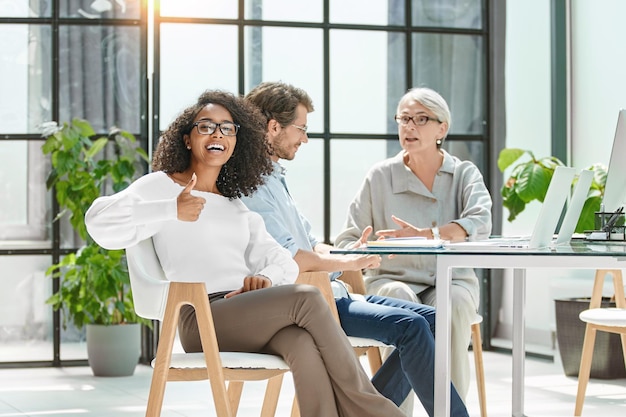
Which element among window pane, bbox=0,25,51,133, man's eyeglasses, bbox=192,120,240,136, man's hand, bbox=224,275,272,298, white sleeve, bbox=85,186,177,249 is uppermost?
window pane, bbox=0,25,51,133

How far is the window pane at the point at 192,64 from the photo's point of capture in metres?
5.78

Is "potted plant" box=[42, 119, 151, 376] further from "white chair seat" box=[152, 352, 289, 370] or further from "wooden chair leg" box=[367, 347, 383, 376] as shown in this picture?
"white chair seat" box=[152, 352, 289, 370]

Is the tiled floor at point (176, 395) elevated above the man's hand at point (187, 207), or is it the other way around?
the man's hand at point (187, 207)

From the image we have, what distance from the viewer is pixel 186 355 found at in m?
2.59

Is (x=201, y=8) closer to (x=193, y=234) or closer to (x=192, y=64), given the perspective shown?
(x=192, y=64)

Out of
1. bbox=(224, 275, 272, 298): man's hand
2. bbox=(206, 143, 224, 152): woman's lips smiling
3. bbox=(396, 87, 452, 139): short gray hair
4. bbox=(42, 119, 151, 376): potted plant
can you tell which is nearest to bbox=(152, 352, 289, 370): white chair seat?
bbox=(224, 275, 272, 298): man's hand

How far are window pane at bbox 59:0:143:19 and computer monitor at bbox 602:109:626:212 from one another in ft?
10.8

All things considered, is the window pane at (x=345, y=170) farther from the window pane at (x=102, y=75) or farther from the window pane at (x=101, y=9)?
the window pane at (x=101, y=9)

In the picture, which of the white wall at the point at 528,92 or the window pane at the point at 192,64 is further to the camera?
the white wall at the point at 528,92

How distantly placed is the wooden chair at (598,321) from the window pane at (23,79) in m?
3.17

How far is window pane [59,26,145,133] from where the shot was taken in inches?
223

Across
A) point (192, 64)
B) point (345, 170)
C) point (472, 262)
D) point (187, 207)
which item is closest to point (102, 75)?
point (192, 64)

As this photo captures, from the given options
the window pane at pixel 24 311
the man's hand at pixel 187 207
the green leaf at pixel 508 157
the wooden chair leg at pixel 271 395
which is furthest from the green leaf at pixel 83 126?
the man's hand at pixel 187 207

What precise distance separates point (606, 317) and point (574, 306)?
1459mm
